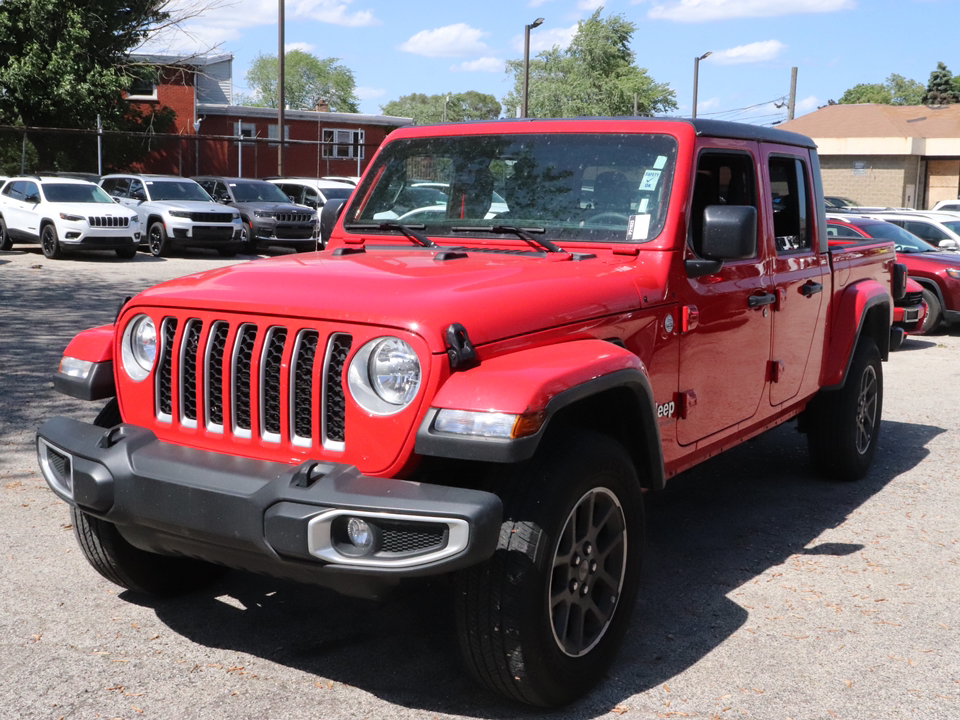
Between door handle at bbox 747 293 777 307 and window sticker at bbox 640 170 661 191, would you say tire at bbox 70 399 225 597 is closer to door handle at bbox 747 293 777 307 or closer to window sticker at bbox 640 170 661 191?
window sticker at bbox 640 170 661 191

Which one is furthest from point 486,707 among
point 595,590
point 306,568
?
point 306,568

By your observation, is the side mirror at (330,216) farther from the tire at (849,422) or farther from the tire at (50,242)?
the tire at (50,242)

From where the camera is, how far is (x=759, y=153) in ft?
17.1

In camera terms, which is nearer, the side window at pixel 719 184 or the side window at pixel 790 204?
the side window at pixel 719 184

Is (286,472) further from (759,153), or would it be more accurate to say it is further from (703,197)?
(759,153)

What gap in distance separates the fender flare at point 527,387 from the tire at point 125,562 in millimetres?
1525

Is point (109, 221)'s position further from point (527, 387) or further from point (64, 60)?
point (527, 387)

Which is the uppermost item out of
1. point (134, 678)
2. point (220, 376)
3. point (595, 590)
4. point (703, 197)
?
point (703, 197)

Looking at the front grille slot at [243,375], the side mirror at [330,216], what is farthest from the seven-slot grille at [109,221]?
the front grille slot at [243,375]

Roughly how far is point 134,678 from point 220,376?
1108mm

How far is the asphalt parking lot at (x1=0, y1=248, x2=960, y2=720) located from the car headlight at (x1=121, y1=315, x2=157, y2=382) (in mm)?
1046

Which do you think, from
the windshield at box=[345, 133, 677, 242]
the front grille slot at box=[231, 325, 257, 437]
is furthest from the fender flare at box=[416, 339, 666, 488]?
the windshield at box=[345, 133, 677, 242]

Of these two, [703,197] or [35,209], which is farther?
[35,209]

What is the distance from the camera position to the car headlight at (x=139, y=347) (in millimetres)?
3746
